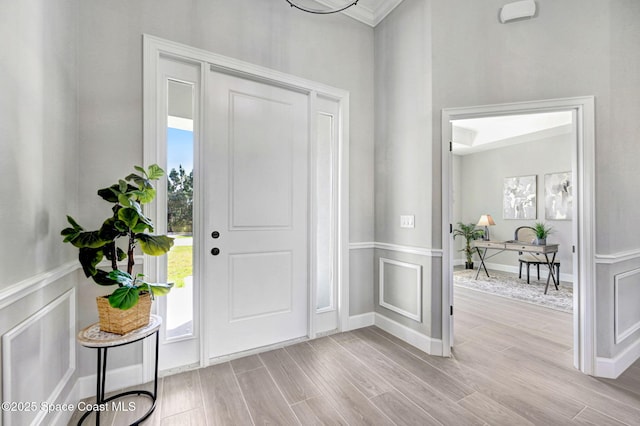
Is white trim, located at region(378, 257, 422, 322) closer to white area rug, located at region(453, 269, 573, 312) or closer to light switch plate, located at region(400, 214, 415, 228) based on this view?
light switch plate, located at region(400, 214, 415, 228)

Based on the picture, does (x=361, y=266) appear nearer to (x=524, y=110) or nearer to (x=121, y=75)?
(x=524, y=110)

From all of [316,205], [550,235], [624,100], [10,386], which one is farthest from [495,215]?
[10,386]

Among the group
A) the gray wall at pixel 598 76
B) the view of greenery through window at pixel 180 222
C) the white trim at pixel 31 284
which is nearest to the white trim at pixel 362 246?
the view of greenery through window at pixel 180 222

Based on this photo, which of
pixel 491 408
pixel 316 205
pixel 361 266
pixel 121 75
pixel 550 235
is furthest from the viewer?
pixel 550 235

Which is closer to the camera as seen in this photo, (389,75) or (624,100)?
(624,100)

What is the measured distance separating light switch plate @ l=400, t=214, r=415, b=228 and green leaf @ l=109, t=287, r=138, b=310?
221 centimetres

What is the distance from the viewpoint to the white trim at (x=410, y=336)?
8.05 ft

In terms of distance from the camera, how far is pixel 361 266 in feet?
9.97

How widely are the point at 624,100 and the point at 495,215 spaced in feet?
15.5

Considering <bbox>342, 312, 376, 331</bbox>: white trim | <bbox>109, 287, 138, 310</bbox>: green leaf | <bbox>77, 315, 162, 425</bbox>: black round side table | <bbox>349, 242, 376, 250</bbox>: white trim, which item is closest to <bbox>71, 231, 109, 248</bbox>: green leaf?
<bbox>109, 287, 138, 310</bbox>: green leaf

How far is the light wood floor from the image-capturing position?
66.2 inches

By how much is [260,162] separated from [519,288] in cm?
476

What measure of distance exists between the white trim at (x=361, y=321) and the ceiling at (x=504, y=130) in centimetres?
367

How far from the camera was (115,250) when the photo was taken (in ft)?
5.38
